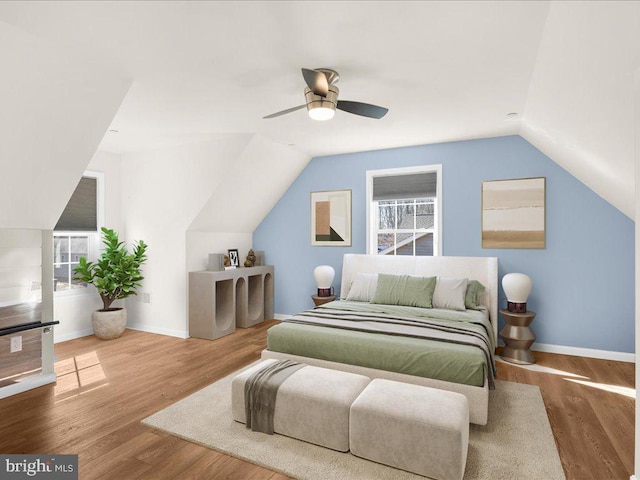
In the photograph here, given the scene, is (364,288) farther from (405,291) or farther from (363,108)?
(363,108)

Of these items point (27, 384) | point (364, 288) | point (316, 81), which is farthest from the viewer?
point (364, 288)

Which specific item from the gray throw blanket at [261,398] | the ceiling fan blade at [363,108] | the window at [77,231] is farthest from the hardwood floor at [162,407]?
the ceiling fan blade at [363,108]

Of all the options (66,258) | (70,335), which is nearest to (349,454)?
(70,335)

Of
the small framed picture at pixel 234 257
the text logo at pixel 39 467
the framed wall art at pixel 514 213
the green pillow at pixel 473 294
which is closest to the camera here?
the text logo at pixel 39 467

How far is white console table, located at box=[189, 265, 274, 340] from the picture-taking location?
4695 mm

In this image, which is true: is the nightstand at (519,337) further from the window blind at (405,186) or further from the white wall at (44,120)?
the white wall at (44,120)

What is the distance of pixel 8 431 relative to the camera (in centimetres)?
247

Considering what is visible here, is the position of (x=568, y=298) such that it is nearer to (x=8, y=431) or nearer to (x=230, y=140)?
(x=230, y=140)

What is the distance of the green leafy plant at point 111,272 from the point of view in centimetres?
460

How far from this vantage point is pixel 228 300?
5.11 metres

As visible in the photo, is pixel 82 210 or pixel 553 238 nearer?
pixel 553 238

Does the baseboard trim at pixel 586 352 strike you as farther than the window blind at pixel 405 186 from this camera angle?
No

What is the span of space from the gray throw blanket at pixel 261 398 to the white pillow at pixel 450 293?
2.09 metres

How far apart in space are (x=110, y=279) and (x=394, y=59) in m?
4.29
